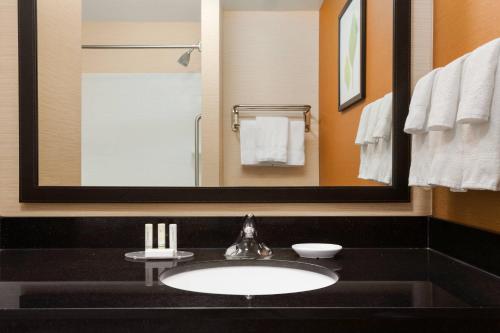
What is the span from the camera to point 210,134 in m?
1.38

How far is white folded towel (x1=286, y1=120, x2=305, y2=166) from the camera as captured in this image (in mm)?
1372

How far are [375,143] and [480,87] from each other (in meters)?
0.48

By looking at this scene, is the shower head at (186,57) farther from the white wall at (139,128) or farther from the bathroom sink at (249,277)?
the bathroom sink at (249,277)

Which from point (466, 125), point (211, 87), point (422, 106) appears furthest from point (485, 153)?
point (211, 87)

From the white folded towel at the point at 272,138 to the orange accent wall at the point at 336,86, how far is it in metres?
0.11

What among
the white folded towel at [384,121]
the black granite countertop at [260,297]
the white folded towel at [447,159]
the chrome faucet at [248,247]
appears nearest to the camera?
the black granite countertop at [260,297]

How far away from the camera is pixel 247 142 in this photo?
1.38 m

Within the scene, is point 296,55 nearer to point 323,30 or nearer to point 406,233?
point 323,30

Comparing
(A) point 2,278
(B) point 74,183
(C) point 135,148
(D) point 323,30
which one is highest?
(D) point 323,30

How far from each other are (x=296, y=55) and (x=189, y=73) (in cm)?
32

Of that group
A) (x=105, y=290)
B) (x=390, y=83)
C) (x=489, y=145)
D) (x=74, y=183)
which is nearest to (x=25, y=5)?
(x=74, y=183)

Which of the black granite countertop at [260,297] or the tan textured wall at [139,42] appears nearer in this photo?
the black granite countertop at [260,297]

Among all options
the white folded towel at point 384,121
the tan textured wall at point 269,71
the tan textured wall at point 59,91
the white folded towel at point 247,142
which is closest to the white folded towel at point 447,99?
the white folded towel at point 384,121

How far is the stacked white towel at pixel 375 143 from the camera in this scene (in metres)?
1.38
